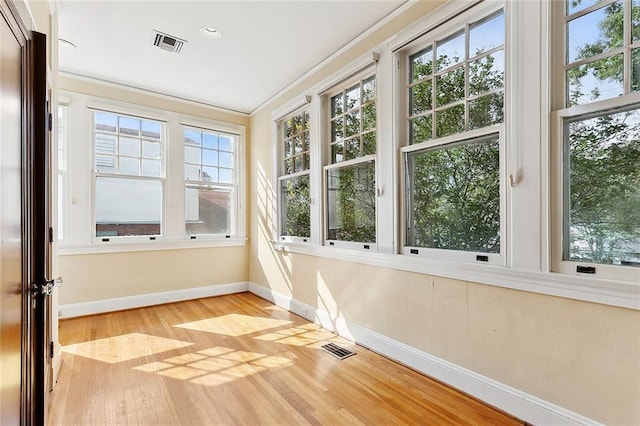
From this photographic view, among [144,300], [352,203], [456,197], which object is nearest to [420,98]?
[456,197]

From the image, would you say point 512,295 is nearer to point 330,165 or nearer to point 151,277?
point 330,165

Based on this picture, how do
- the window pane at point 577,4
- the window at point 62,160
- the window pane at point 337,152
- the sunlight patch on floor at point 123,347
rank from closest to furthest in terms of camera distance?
the window pane at point 577,4 → the sunlight patch on floor at point 123,347 → the window pane at point 337,152 → the window at point 62,160

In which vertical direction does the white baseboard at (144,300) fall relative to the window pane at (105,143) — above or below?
below

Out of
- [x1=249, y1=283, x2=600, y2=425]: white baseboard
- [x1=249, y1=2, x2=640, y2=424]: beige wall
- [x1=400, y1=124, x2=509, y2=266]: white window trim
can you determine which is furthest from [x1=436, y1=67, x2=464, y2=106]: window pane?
[x1=249, y1=283, x2=600, y2=425]: white baseboard

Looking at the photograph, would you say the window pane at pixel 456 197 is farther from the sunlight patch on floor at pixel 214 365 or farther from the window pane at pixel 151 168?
the window pane at pixel 151 168

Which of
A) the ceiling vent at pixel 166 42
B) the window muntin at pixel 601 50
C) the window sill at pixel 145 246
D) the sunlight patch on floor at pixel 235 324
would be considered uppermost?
the ceiling vent at pixel 166 42

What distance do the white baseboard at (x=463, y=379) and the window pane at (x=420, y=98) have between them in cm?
192

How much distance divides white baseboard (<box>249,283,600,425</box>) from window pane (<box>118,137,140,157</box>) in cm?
323

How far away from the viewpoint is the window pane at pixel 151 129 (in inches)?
167

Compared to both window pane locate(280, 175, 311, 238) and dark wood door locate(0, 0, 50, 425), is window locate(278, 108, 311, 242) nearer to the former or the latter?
window pane locate(280, 175, 311, 238)

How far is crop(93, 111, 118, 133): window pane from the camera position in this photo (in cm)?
391

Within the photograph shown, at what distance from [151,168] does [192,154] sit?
1.95ft

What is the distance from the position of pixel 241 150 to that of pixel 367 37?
2.78 m

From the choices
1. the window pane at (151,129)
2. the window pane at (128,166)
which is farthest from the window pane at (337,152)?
the window pane at (128,166)
